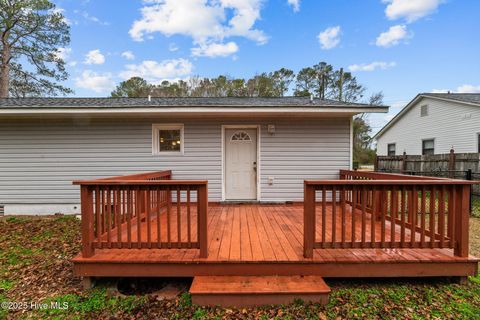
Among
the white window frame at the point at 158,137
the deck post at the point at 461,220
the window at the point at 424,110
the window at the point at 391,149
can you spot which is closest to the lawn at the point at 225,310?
the deck post at the point at 461,220

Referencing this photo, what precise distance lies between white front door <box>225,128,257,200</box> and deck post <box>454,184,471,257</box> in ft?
11.8

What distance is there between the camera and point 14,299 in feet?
8.14

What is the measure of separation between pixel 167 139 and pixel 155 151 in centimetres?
40

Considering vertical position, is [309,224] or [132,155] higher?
[132,155]

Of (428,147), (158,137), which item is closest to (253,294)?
(158,137)

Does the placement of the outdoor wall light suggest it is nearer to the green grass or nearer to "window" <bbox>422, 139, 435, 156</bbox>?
the green grass

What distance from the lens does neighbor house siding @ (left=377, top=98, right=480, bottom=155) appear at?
353 inches

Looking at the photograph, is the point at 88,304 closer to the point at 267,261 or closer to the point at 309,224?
the point at 267,261

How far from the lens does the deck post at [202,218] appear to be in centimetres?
257

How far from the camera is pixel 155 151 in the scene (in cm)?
543

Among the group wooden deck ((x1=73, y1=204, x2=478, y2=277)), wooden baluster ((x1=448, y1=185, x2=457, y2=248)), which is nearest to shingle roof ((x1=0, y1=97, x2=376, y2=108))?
wooden baluster ((x1=448, y1=185, x2=457, y2=248))

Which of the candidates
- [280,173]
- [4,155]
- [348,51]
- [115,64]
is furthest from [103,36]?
[348,51]

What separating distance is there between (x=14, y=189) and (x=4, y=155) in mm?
832

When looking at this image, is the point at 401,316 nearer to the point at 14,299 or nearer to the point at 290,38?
the point at 14,299
